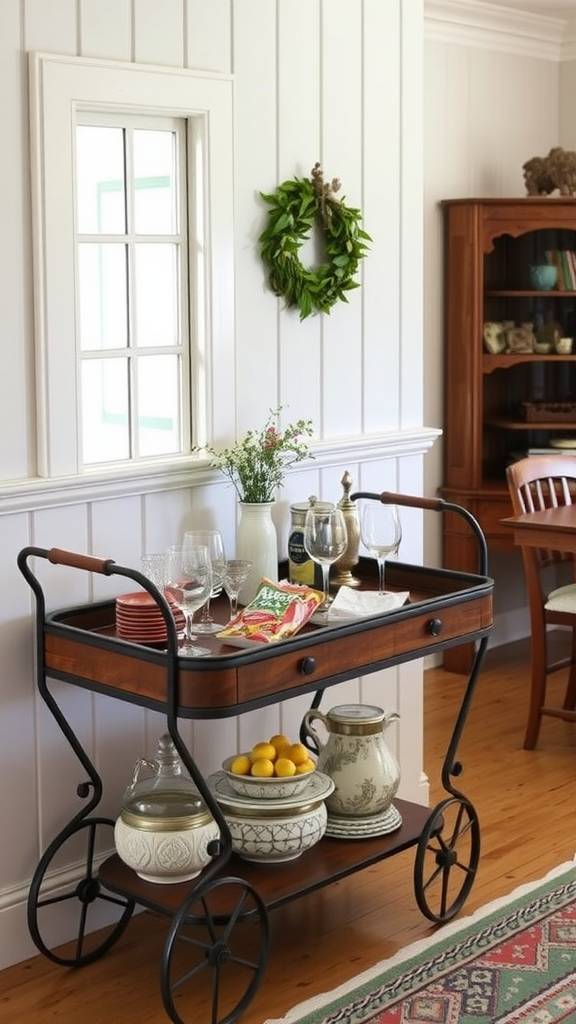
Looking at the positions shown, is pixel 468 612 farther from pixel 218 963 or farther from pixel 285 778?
pixel 218 963

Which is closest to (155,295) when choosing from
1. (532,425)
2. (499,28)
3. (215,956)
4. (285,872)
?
(285,872)

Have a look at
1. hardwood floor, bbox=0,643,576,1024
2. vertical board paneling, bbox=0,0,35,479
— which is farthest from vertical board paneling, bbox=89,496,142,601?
hardwood floor, bbox=0,643,576,1024

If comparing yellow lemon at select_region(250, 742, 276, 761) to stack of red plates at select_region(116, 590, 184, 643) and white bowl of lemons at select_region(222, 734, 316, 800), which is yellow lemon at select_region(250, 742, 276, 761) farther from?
stack of red plates at select_region(116, 590, 184, 643)

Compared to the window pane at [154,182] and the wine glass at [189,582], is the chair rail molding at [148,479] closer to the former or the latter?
the wine glass at [189,582]

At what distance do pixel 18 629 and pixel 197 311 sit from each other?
856 millimetres

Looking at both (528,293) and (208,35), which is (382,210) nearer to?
(208,35)

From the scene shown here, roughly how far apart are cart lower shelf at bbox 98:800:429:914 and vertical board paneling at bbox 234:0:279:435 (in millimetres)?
1027

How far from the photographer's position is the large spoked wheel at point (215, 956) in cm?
272

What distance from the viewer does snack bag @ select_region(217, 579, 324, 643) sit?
2844 millimetres

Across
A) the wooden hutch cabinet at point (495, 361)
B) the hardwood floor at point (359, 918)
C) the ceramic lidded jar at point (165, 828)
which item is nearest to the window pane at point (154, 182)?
the ceramic lidded jar at point (165, 828)

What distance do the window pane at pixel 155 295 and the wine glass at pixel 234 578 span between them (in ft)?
1.83

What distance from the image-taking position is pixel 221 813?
2.85 m

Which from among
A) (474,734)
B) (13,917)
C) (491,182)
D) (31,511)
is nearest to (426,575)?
(31,511)

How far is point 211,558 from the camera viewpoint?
9.93 ft
